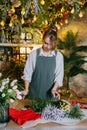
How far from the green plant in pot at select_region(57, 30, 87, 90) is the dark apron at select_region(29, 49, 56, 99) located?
10.7ft

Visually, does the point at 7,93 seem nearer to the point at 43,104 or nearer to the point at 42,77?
the point at 43,104

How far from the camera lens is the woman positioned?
3809 millimetres

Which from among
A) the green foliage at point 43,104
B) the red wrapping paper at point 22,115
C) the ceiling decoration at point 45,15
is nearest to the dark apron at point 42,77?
the green foliage at point 43,104

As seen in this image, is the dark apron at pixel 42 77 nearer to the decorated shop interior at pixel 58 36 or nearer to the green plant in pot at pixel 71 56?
the decorated shop interior at pixel 58 36

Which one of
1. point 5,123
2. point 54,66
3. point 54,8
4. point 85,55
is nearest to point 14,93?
point 5,123

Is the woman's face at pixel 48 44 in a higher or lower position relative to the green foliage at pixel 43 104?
higher

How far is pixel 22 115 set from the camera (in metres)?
2.77

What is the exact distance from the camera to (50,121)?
2709mm

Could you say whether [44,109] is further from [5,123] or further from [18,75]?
[18,75]

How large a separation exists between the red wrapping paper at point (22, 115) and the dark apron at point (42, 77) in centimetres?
117

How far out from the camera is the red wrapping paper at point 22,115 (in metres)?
2.68

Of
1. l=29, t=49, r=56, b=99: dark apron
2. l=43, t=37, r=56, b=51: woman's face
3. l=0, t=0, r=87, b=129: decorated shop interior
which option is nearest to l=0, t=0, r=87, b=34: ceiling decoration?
l=0, t=0, r=87, b=129: decorated shop interior

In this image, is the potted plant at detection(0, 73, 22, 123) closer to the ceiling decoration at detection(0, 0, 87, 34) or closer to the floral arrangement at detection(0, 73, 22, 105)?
the floral arrangement at detection(0, 73, 22, 105)

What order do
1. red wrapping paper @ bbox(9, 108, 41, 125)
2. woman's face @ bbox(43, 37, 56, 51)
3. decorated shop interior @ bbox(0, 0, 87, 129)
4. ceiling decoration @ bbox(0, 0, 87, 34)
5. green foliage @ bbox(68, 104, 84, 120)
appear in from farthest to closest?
1. decorated shop interior @ bbox(0, 0, 87, 129)
2. ceiling decoration @ bbox(0, 0, 87, 34)
3. woman's face @ bbox(43, 37, 56, 51)
4. green foliage @ bbox(68, 104, 84, 120)
5. red wrapping paper @ bbox(9, 108, 41, 125)
